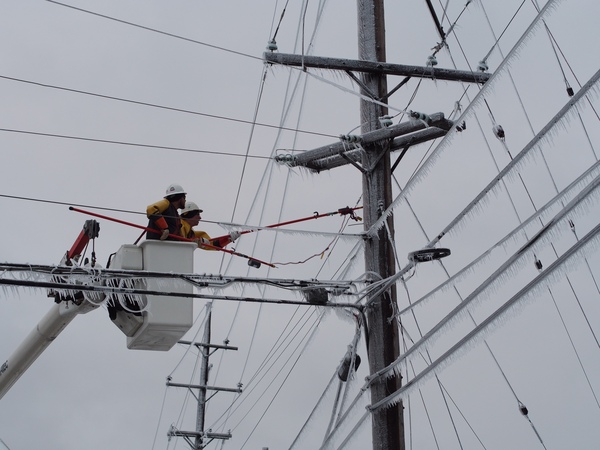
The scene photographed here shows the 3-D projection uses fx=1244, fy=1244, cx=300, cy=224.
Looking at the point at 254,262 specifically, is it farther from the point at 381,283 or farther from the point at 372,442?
the point at 372,442

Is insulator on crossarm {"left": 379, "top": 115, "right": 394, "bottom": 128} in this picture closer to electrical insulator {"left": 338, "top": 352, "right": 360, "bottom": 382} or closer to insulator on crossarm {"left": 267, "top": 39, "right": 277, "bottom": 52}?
insulator on crossarm {"left": 267, "top": 39, "right": 277, "bottom": 52}

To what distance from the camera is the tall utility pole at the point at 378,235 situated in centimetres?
1224

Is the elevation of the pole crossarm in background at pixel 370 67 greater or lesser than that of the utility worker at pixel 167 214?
greater

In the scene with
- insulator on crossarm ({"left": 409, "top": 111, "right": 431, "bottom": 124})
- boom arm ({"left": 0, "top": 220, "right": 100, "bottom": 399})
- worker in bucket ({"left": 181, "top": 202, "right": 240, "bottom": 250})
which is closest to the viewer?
boom arm ({"left": 0, "top": 220, "right": 100, "bottom": 399})

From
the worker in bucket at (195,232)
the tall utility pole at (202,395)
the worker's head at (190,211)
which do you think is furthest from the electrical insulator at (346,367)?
the tall utility pole at (202,395)

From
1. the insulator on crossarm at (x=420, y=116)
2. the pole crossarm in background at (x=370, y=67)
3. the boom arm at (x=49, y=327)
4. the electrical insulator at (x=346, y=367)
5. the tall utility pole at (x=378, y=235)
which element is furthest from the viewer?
the pole crossarm in background at (x=370, y=67)

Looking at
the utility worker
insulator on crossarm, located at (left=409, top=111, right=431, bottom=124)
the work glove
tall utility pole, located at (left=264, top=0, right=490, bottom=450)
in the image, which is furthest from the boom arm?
insulator on crossarm, located at (left=409, top=111, right=431, bottom=124)

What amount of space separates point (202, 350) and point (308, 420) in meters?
18.0

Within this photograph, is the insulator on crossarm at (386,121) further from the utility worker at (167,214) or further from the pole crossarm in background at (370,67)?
the utility worker at (167,214)

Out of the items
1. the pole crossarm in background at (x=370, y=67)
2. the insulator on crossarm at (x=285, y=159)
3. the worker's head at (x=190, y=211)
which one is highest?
Answer: the pole crossarm in background at (x=370, y=67)

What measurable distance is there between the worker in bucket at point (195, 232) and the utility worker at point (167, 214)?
0.17 m

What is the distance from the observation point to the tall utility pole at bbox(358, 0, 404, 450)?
40.2ft

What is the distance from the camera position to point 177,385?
3050cm

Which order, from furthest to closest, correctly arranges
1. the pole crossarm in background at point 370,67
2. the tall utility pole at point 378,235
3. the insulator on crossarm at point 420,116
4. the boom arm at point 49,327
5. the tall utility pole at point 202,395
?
the tall utility pole at point 202,395
the pole crossarm in background at point 370,67
the tall utility pole at point 378,235
the insulator on crossarm at point 420,116
the boom arm at point 49,327
